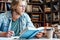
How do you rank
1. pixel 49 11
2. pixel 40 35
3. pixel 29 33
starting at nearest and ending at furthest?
pixel 29 33, pixel 40 35, pixel 49 11

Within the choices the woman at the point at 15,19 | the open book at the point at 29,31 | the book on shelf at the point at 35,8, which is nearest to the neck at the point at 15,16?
the woman at the point at 15,19

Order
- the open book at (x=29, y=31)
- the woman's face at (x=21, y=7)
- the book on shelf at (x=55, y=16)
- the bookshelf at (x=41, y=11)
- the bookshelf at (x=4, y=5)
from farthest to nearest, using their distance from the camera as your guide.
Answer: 1. the bookshelf at (x=41, y=11)
2. the bookshelf at (x=4, y=5)
3. the book on shelf at (x=55, y=16)
4. the woman's face at (x=21, y=7)
5. the open book at (x=29, y=31)

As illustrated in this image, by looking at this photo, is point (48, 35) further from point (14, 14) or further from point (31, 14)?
point (31, 14)

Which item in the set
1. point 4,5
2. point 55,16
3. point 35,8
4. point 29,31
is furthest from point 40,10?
point 29,31

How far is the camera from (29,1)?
18.3 feet

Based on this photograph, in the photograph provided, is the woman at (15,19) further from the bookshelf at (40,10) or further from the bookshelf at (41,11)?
the bookshelf at (41,11)

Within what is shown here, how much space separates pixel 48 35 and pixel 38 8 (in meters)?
3.82

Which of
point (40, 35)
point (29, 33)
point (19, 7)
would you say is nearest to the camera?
point (29, 33)

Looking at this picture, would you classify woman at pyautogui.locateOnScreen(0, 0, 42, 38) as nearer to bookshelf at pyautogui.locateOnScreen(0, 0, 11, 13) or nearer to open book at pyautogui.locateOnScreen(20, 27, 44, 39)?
open book at pyautogui.locateOnScreen(20, 27, 44, 39)

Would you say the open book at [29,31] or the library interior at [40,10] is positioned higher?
the open book at [29,31]

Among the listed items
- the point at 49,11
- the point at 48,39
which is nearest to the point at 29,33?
the point at 48,39

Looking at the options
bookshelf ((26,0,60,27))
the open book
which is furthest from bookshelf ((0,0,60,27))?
the open book

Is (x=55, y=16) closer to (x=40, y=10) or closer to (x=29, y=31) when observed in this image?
(x=40, y=10)

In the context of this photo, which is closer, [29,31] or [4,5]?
[29,31]
